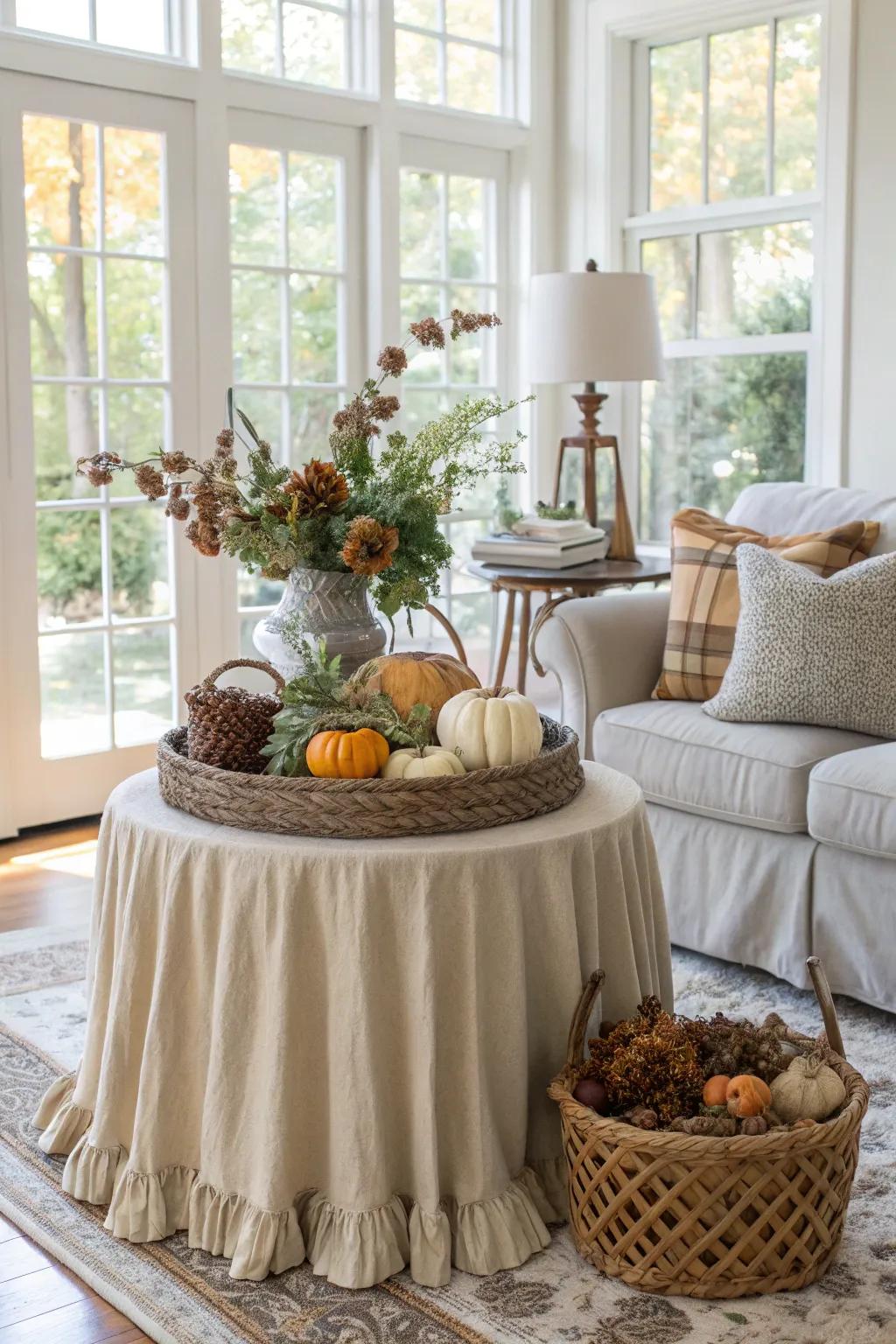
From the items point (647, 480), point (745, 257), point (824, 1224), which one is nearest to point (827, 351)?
point (745, 257)

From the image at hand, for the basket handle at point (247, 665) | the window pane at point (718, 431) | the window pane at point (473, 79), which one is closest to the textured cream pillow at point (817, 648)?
the basket handle at point (247, 665)

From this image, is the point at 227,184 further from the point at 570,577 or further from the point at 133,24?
the point at 570,577

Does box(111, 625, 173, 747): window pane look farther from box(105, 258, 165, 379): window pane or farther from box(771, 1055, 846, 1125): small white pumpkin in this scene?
box(771, 1055, 846, 1125): small white pumpkin

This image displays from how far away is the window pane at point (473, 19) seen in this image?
488 cm

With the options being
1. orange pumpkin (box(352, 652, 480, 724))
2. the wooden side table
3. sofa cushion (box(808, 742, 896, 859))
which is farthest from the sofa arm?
orange pumpkin (box(352, 652, 480, 724))

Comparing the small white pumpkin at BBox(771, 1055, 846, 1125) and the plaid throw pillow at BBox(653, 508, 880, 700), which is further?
the plaid throw pillow at BBox(653, 508, 880, 700)

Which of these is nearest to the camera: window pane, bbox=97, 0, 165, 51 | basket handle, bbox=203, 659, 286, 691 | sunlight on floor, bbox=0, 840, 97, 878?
basket handle, bbox=203, 659, 286, 691

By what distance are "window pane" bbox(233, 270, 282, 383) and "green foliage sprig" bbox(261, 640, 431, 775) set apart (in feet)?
8.05

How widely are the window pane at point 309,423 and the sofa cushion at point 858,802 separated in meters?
2.27

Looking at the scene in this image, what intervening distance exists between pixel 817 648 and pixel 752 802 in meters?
0.35

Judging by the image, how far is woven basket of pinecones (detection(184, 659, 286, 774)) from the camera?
216 centimetres

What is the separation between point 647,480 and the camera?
5043mm

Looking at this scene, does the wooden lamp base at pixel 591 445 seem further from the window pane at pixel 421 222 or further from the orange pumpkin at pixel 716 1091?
the orange pumpkin at pixel 716 1091

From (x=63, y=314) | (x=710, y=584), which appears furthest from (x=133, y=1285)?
(x=63, y=314)
